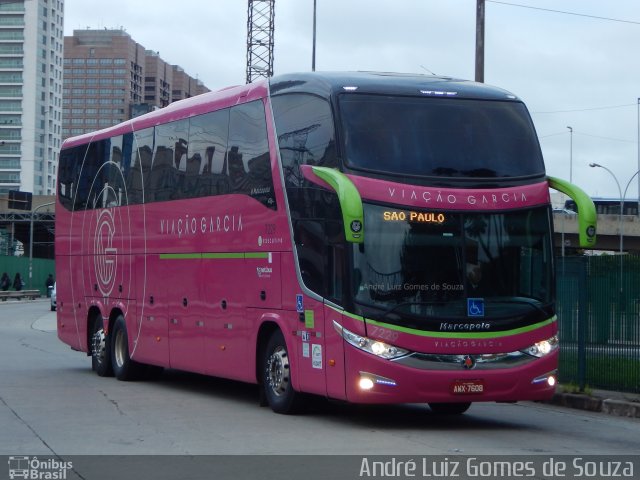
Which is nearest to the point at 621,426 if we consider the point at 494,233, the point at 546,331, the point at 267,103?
the point at 546,331

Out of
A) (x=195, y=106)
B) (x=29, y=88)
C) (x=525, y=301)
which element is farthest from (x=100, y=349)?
(x=29, y=88)

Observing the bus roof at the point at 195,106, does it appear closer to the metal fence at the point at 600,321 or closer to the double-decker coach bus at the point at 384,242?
the double-decker coach bus at the point at 384,242

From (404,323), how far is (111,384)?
8138 mm

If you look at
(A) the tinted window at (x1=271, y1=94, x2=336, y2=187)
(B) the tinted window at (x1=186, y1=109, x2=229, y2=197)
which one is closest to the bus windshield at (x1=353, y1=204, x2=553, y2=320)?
(A) the tinted window at (x1=271, y1=94, x2=336, y2=187)

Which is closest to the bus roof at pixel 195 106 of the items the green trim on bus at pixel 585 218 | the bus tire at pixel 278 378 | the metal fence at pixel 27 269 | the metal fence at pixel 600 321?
the bus tire at pixel 278 378

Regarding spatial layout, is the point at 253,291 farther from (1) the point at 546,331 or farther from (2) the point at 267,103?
(1) the point at 546,331

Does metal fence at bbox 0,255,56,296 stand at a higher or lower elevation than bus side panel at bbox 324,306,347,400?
lower

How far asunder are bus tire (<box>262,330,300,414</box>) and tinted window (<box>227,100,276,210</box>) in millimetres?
1819

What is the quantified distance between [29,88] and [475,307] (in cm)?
16252

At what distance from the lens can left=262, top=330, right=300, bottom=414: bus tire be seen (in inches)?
557

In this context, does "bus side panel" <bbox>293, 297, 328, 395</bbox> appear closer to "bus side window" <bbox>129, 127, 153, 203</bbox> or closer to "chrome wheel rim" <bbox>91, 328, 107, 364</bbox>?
"bus side window" <bbox>129, 127, 153, 203</bbox>

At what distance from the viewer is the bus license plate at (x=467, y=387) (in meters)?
12.8

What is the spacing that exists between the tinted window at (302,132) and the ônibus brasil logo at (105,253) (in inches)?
269

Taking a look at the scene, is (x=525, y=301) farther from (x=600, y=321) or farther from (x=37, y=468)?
(x=37, y=468)
